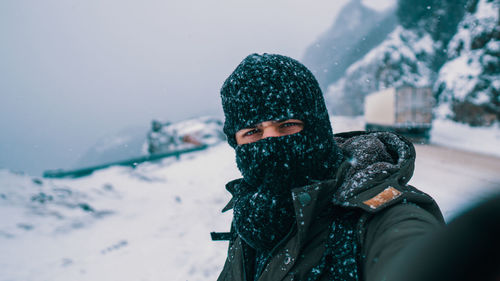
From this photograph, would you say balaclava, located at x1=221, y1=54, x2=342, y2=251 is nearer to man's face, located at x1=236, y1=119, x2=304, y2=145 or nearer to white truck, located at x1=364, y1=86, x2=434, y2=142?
man's face, located at x1=236, y1=119, x2=304, y2=145

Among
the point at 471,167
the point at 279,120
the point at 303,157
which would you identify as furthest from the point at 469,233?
the point at 471,167

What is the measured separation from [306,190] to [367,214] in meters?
0.28

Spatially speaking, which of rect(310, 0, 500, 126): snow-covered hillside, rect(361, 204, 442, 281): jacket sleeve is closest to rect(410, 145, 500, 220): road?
rect(361, 204, 442, 281): jacket sleeve

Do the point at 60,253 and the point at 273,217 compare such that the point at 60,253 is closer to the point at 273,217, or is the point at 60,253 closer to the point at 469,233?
the point at 273,217

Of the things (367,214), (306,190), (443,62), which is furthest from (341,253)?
(443,62)

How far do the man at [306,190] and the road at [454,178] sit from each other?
3.29m

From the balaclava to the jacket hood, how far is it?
194mm

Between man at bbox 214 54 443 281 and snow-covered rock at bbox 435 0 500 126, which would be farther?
snow-covered rock at bbox 435 0 500 126

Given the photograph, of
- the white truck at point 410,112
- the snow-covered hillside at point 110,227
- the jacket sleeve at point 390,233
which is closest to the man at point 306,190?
the jacket sleeve at point 390,233

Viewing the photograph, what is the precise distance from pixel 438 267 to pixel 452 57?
30063mm

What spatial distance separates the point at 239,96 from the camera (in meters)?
1.68

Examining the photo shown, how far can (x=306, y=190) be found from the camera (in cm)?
116

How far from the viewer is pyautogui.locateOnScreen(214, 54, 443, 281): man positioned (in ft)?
3.20

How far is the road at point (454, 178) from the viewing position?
469cm
